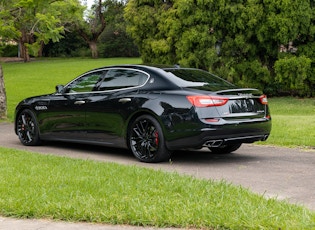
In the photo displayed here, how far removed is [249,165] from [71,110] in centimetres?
350

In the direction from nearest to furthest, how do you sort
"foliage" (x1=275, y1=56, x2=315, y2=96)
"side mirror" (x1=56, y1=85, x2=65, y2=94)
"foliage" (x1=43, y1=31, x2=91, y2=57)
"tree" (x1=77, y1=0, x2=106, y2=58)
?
"side mirror" (x1=56, y1=85, x2=65, y2=94) → "foliage" (x1=275, y1=56, x2=315, y2=96) → "tree" (x1=77, y1=0, x2=106, y2=58) → "foliage" (x1=43, y1=31, x2=91, y2=57)

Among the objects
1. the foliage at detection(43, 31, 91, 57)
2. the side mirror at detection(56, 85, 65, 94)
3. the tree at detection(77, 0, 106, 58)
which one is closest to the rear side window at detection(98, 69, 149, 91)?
the side mirror at detection(56, 85, 65, 94)

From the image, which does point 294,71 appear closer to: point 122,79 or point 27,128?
point 27,128

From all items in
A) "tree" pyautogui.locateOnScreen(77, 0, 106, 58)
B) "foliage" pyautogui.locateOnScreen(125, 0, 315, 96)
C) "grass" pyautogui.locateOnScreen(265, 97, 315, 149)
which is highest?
"tree" pyautogui.locateOnScreen(77, 0, 106, 58)

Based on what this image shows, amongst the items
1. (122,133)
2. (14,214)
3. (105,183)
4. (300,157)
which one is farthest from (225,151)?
(14,214)

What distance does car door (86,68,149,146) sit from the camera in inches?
365

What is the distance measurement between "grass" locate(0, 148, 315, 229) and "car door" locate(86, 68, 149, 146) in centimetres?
191

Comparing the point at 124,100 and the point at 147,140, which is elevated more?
the point at 124,100

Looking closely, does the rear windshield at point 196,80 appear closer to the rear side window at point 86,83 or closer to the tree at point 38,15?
the rear side window at point 86,83

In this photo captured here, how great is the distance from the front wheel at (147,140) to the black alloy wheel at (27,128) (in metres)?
2.71

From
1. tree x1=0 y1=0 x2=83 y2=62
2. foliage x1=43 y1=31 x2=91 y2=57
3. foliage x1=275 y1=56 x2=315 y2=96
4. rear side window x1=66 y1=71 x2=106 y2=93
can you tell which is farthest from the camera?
foliage x1=43 y1=31 x2=91 y2=57

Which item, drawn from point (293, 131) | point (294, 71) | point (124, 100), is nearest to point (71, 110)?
point (124, 100)

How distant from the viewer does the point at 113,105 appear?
Answer: 31.0ft

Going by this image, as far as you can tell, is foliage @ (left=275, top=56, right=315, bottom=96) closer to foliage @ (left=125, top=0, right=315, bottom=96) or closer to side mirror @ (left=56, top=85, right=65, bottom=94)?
foliage @ (left=125, top=0, right=315, bottom=96)
